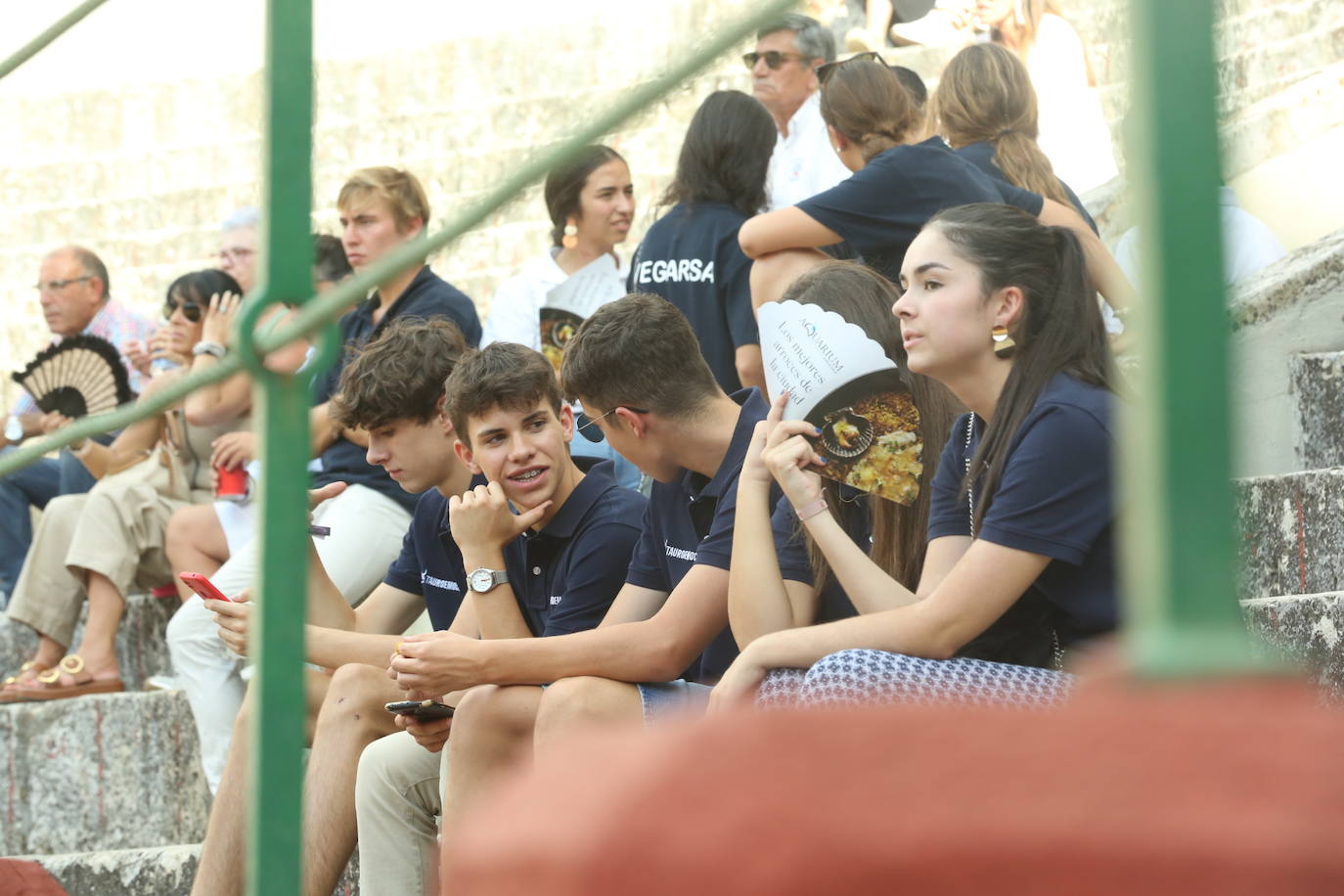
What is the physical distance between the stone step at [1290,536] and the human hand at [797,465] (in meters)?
0.78

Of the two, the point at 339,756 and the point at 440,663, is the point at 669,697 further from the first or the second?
the point at 339,756

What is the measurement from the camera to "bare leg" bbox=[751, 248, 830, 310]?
11.4 feet

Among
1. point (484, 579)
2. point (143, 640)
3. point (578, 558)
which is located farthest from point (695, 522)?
point (143, 640)

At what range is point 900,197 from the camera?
3.37 meters

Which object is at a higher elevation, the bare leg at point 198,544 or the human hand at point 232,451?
the human hand at point 232,451

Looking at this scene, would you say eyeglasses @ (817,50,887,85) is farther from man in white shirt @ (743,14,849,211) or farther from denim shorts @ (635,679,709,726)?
denim shorts @ (635,679,709,726)

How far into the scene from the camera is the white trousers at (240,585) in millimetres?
3719

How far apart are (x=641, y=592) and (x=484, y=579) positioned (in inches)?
10.4

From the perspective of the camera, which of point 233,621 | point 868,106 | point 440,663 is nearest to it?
point 440,663

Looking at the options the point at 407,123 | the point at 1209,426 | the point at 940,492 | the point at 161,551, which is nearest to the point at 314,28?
the point at 1209,426

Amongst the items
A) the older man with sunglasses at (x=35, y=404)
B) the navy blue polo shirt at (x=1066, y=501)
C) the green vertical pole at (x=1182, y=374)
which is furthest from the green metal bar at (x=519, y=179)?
the older man with sunglasses at (x=35, y=404)

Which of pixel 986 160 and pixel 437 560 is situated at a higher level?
pixel 986 160

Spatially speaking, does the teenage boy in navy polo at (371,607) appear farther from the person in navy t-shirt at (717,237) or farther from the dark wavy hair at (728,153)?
the dark wavy hair at (728,153)

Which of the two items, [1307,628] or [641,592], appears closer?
[1307,628]
